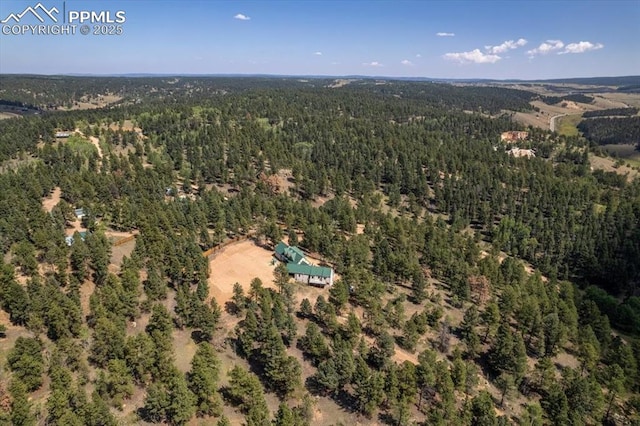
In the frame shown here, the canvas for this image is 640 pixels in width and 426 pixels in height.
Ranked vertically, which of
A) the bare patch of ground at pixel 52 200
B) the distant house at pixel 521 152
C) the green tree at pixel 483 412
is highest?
the distant house at pixel 521 152

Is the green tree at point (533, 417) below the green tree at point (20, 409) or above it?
below

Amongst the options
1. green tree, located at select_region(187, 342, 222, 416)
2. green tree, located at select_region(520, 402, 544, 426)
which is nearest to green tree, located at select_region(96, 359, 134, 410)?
green tree, located at select_region(187, 342, 222, 416)

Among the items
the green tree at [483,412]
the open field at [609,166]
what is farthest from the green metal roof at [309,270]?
the open field at [609,166]

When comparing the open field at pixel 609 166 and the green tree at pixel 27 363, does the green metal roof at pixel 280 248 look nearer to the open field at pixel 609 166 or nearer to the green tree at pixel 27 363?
the green tree at pixel 27 363

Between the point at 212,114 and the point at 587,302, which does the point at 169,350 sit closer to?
the point at 587,302

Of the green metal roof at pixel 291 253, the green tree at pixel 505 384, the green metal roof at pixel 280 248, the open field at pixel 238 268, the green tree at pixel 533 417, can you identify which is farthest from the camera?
the green metal roof at pixel 280 248
